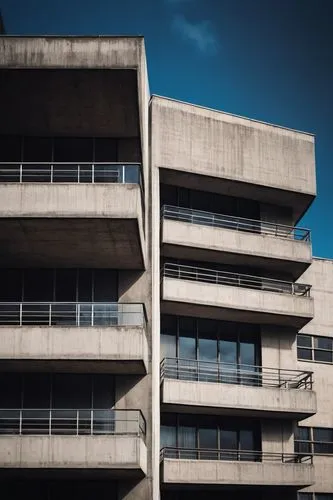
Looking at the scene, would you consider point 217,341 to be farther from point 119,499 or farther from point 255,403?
point 119,499

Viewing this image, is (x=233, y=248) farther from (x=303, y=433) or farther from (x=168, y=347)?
(x=303, y=433)

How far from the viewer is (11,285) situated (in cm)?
3042

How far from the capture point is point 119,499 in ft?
94.1

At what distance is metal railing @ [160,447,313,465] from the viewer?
3291 centimetres

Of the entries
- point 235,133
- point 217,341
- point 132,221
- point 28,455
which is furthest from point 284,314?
point 28,455

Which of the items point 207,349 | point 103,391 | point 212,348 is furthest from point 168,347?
point 103,391

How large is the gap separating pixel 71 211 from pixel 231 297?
900 cm

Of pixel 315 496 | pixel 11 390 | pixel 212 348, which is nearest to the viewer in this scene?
pixel 11 390

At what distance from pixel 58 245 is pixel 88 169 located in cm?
270

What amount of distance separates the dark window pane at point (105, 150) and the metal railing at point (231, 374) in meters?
7.80

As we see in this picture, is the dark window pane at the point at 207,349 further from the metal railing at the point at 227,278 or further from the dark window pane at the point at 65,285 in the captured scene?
the dark window pane at the point at 65,285

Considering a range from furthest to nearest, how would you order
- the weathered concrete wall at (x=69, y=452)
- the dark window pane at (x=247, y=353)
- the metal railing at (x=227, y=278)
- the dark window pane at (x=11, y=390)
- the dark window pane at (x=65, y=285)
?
1. the dark window pane at (x=247, y=353)
2. the metal railing at (x=227, y=278)
3. the dark window pane at (x=65, y=285)
4. the dark window pane at (x=11, y=390)
5. the weathered concrete wall at (x=69, y=452)

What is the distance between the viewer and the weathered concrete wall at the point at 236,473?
103 feet

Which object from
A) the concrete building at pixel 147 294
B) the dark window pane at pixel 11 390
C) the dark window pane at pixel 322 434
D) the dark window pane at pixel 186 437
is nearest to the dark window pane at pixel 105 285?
the concrete building at pixel 147 294
